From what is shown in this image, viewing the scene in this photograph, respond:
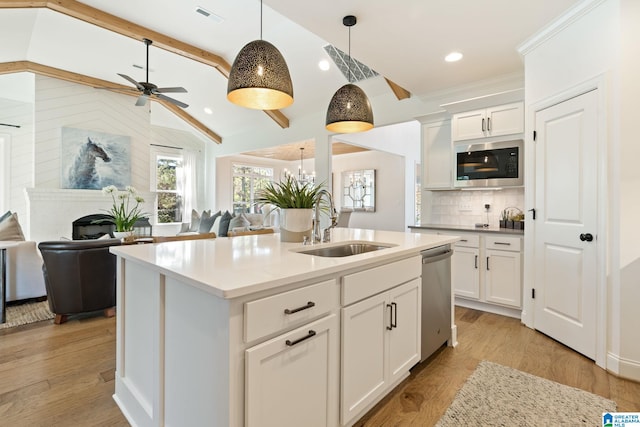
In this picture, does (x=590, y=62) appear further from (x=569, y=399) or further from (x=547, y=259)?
(x=569, y=399)

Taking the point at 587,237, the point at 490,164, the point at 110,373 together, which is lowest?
the point at 110,373

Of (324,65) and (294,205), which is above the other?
(324,65)

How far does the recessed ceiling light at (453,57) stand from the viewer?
3.16m

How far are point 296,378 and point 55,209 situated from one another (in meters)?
6.53

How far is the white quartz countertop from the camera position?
1058 mm

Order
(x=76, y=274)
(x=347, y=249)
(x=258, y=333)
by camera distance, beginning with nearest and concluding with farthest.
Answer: (x=258, y=333), (x=347, y=249), (x=76, y=274)

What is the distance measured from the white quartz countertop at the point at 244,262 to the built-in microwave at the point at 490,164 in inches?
74.8

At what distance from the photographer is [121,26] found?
418 cm

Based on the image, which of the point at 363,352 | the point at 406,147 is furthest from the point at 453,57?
the point at 406,147

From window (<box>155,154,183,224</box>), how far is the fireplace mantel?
1684 millimetres

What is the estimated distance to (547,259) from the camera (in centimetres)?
274

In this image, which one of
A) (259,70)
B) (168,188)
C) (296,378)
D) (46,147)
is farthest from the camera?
(168,188)

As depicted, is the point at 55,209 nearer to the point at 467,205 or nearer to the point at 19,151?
the point at 19,151

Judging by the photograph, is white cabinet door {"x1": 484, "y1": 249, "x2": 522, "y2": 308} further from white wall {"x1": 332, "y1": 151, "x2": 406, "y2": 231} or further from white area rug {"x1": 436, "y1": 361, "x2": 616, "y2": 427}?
white wall {"x1": 332, "y1": 151, "x2": 406, "y2": 231}
